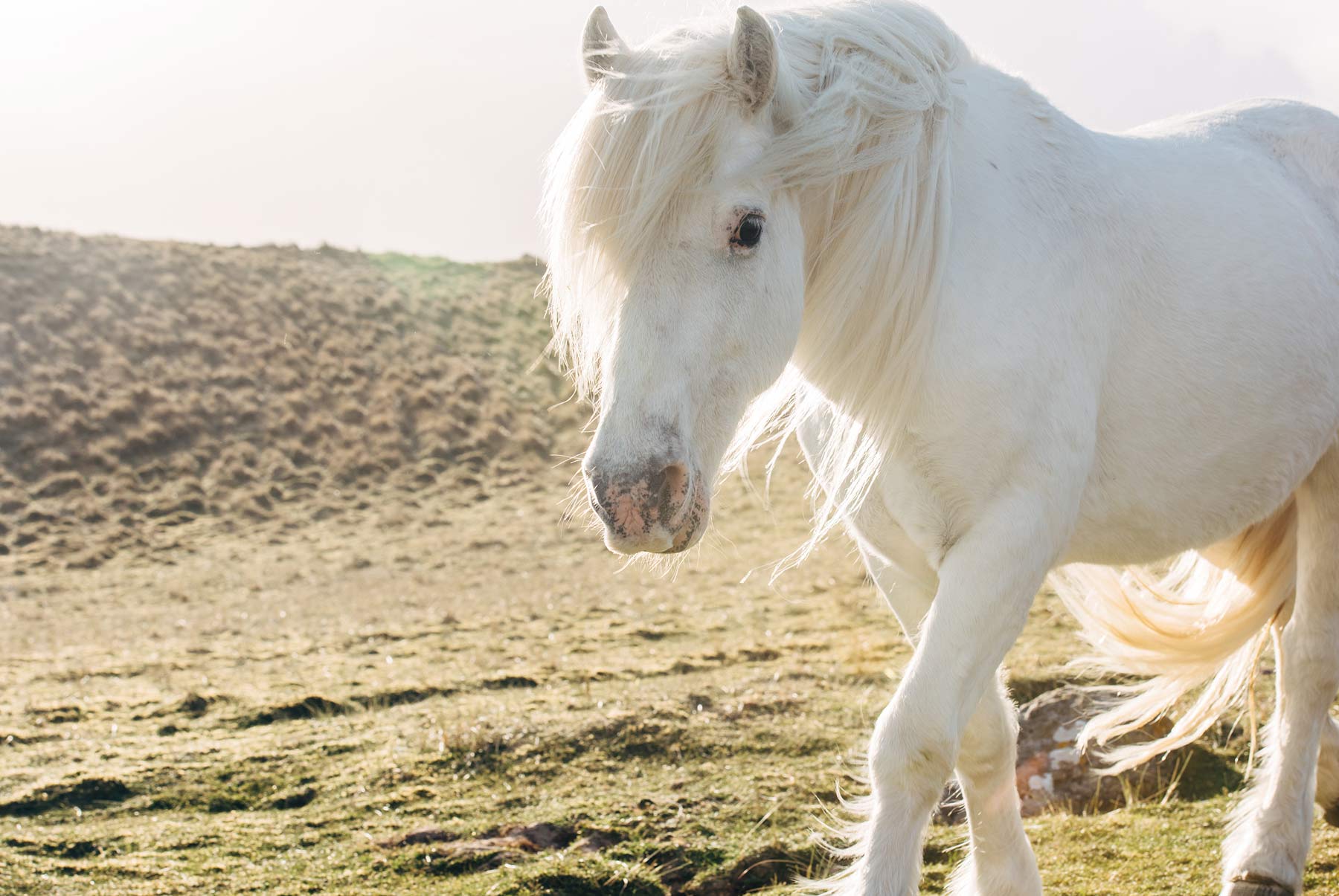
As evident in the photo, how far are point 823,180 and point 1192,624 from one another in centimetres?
245

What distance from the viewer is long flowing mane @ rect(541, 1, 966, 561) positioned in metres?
2.30

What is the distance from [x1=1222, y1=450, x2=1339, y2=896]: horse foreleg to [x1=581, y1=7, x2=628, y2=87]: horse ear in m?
2.52

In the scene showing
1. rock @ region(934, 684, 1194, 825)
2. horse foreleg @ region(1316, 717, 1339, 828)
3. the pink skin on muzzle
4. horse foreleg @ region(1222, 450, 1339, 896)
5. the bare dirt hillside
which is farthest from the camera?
the bare dirt hillside

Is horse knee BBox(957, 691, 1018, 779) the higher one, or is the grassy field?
horse knee BBox(957, 691, 1018, 779)

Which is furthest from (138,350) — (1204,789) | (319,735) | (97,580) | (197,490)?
(1204,789)

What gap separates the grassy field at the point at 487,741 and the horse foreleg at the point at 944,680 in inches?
25.6

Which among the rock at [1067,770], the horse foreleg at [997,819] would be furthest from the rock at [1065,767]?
the horse foreleg at [997,819]

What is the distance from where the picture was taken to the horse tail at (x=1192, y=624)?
3.76 m

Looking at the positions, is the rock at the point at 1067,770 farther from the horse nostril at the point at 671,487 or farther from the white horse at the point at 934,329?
the horse nostril at the point at 671,487

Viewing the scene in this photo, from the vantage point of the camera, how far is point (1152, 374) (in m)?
2.75

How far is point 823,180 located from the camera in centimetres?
241

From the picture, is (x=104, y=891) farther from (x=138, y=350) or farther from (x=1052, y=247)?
(x=138, y=350)

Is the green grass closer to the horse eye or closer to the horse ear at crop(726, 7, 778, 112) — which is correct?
the horse eye

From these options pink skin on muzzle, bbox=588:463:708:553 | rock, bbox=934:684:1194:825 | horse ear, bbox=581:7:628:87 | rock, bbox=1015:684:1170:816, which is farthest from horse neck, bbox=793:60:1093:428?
rock, bbox=1015:684:1170:816
